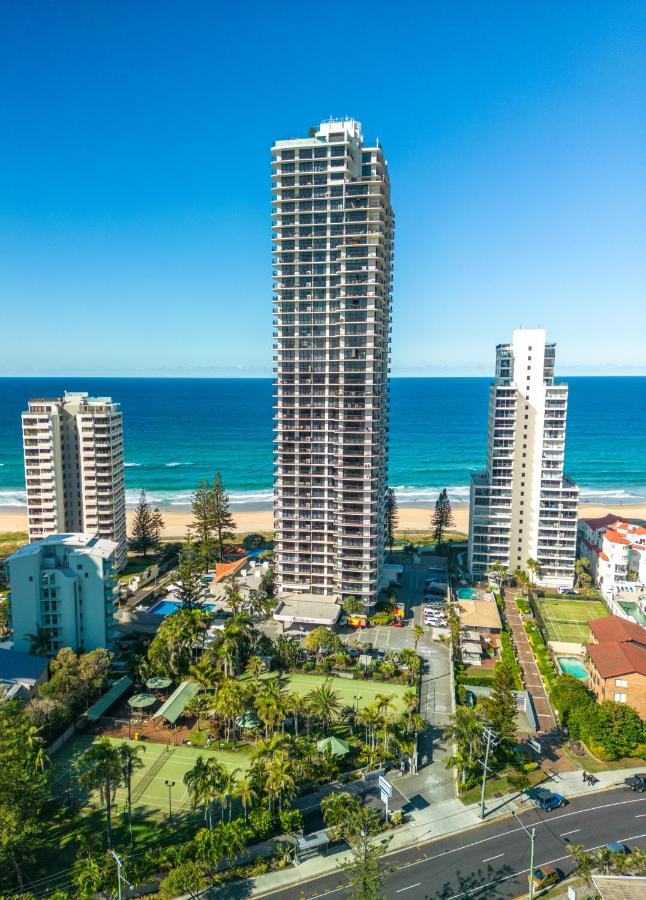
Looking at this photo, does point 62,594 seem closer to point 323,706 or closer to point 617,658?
point 323,706

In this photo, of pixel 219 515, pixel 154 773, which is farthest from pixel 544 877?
pixel 219 515

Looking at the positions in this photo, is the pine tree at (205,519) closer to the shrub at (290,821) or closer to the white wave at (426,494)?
the shrub at (290,821)

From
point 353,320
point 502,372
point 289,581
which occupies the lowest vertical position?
point 289,581

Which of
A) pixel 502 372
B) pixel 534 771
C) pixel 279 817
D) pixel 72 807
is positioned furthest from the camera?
pixel 502 372

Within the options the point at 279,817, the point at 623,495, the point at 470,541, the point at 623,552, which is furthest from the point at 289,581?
the point at 623,495

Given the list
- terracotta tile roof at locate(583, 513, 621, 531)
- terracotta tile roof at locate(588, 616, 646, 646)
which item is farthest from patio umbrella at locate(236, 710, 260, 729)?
terracotta tile roof at locate(583, 513, 621, 531)

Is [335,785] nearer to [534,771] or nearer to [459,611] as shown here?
[534,771]
